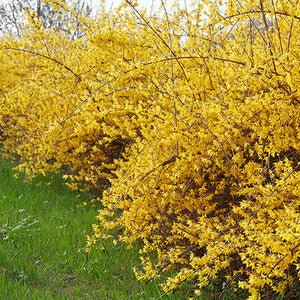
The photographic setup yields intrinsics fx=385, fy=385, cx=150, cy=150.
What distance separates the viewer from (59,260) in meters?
3.24

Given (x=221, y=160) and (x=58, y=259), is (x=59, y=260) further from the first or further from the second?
(x=221, y=160)

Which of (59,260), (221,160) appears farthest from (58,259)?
(221,160)

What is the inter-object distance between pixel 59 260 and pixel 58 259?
0.6 inches

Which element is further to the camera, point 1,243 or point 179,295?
point 1,243

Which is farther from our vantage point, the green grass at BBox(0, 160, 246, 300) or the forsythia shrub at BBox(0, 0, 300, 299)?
the green grass at BBox(0, 160, 246, 300)

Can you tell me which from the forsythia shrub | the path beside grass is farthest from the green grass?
the forsythia shrub

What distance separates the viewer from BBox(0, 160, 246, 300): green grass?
2711 millimetres

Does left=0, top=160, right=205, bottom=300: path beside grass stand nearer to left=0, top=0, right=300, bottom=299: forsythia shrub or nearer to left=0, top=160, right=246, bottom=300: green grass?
left=0, top=160, right=246, bottom=300: green grass

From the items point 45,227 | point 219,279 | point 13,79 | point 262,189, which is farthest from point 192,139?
point 13,79

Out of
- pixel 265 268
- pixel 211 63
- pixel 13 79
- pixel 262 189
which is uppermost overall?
pixel 13 79

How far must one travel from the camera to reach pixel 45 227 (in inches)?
154

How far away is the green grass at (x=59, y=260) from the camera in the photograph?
2711 millimetres

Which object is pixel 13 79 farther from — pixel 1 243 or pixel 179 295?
pixel 179 295

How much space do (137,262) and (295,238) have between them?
5.56 ft
